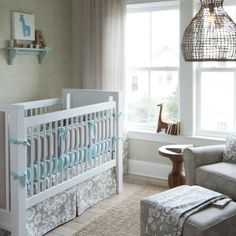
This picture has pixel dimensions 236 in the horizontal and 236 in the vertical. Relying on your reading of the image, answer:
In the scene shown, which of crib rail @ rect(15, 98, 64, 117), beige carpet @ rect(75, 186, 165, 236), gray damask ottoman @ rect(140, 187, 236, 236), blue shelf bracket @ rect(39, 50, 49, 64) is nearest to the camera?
gray damask ottoman @ rect(140, 187, 236, 236)

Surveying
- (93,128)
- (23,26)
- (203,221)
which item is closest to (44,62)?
(23,26)

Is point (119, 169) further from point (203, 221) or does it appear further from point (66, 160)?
point (203, 221)

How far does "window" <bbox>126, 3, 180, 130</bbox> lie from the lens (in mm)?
4754

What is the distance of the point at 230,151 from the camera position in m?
3.69

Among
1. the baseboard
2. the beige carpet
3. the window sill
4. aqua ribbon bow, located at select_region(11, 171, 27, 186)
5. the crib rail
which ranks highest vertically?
the crib rail

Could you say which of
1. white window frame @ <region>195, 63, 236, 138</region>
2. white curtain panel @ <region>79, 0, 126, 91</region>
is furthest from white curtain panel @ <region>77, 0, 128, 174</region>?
white window frame @ <region>195, 63, 236, 138</region>

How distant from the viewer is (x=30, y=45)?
176 inches

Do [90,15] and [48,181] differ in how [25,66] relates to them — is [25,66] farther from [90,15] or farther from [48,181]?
[48,181]

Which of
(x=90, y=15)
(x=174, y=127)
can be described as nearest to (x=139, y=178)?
(x=174, y=127)

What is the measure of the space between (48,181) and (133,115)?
208cm

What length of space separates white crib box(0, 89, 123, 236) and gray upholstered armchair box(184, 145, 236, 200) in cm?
85

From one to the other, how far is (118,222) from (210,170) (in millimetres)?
920

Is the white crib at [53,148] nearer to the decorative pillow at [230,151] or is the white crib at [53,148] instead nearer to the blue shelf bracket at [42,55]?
the blue shelf bracket at [42,55]

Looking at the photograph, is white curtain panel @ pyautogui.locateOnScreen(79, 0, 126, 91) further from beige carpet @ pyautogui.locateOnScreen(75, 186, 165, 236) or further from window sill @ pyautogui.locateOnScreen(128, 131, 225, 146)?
beige carpet @ pyautogui.locateOnScreen(75, 186, 165, 236)
